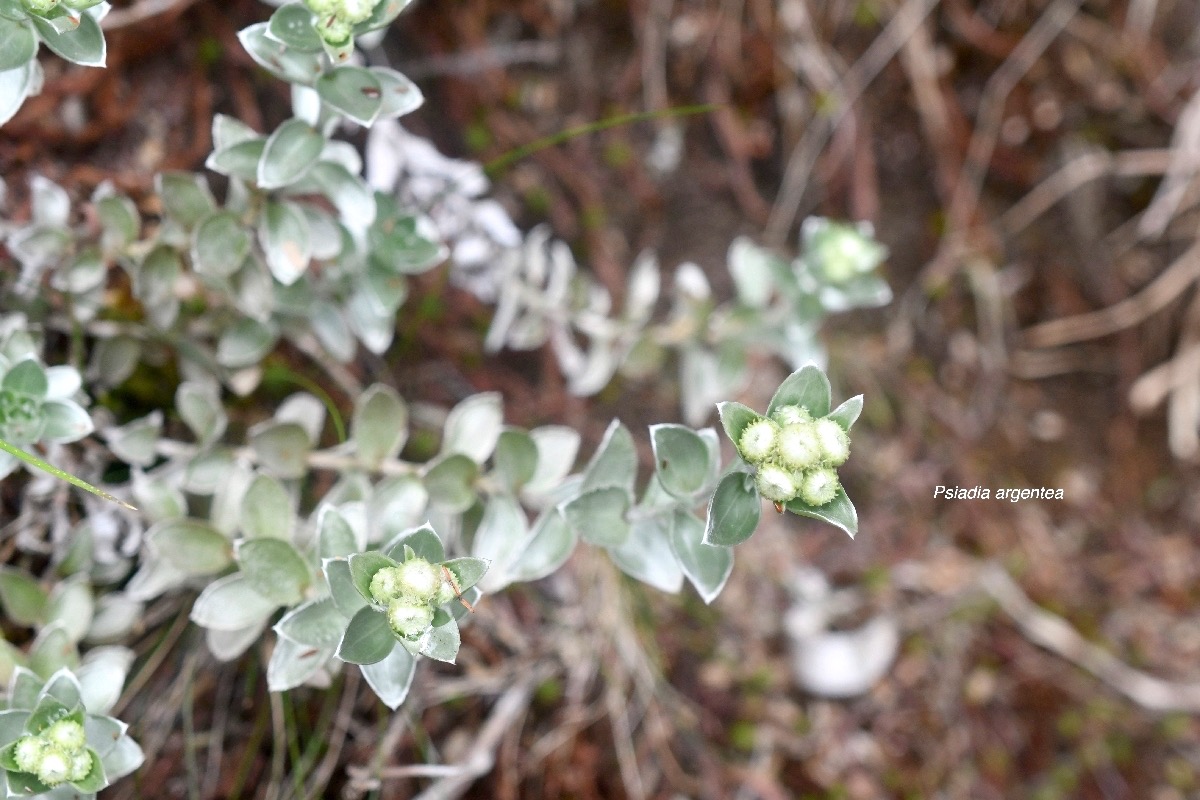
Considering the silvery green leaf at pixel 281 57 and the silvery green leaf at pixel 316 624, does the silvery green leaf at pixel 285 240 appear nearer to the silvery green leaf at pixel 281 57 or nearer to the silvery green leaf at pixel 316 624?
the silvery green leaf at pixel 281 57

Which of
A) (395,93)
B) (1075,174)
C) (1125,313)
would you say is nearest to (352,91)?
(395,93)

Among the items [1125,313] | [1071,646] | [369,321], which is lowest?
[1071,646]

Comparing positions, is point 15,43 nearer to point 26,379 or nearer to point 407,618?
point 26,379

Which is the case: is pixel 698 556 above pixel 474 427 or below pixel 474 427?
above

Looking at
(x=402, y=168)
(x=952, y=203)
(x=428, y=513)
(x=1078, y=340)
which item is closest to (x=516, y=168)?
(x=402, y=168)

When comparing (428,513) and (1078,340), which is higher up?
(428,513)

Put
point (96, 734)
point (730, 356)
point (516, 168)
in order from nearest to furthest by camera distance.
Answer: point (96, 734), point (730, 356), point (516, 168)

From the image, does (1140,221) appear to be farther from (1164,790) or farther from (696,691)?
(696,691)

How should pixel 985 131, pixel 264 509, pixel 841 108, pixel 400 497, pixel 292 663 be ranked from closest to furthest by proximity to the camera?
1. pixel 292 663
2. pixel 264 509
3. pixel 400 497
4. pixel 841 108
5. pixel 985 131
